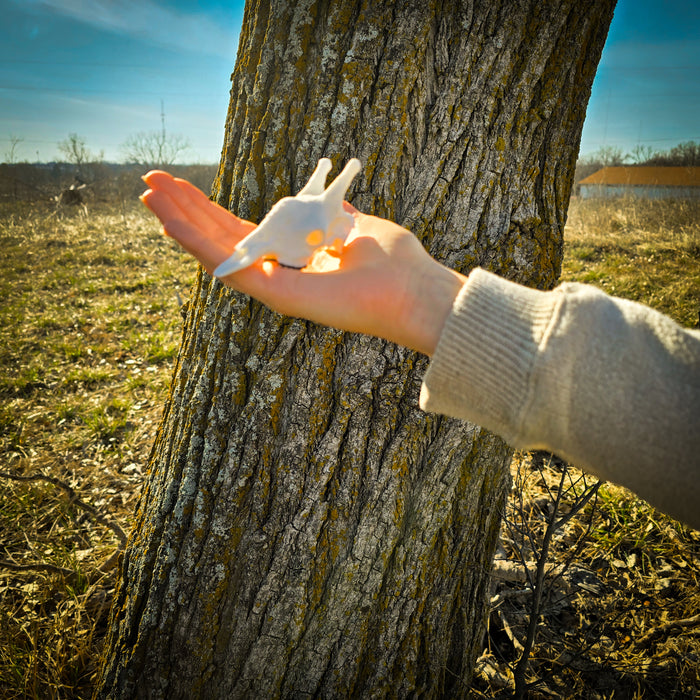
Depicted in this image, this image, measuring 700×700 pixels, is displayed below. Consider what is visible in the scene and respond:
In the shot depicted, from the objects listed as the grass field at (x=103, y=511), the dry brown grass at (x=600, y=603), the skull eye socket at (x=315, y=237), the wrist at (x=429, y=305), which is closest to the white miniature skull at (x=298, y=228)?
the skull eye socket at (x=315, y=237)

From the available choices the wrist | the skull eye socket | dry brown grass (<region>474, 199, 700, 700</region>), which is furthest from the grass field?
the skull eye socket

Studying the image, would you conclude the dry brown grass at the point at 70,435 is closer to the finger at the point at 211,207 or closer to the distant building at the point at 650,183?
the finger at the point at 211,207

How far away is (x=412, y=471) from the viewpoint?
56.1 inches

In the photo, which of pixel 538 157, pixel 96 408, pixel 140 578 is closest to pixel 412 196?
pixel 538 157

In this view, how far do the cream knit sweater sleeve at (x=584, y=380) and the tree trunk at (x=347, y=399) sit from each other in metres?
0.45

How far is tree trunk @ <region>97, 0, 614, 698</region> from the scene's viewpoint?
4.12ft

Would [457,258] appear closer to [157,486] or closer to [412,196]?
[412,196]

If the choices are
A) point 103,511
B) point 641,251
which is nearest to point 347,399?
point 103,511

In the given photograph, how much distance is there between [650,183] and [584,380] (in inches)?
837

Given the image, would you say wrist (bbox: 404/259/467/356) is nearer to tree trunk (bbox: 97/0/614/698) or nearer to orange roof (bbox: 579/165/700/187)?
tree trunk (bbox: 97/0/614/698)

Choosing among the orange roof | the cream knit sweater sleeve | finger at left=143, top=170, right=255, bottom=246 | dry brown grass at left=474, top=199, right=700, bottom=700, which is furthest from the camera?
the orange roof

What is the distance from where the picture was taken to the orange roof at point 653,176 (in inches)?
615

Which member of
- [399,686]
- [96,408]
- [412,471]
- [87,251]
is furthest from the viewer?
[87,251]

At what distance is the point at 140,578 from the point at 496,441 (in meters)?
1.43
